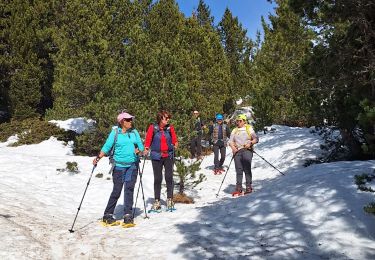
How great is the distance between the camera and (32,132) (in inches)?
896

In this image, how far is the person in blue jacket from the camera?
24.4 ft

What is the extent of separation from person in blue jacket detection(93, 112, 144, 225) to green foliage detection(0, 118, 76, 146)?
52.2 feet

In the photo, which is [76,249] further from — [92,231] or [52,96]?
[52,96]

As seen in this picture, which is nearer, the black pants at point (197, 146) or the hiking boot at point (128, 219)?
the hiking boot at point (128, 219)

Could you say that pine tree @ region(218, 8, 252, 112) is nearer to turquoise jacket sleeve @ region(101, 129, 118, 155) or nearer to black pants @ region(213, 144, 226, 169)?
black pants @ region(213, 144, 226, 169)

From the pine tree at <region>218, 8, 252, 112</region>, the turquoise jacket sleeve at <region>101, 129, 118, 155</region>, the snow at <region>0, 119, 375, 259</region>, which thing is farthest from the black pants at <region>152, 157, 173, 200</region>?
the pine tree at <region>218, 8, 252, 112</region>

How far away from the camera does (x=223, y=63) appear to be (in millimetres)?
27469

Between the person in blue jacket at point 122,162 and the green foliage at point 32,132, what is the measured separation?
15.9 meters

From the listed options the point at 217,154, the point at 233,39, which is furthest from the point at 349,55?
the point at 233,39

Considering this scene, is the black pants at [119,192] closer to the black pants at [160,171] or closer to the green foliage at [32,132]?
the black pants at [160,171]

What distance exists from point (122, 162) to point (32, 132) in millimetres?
17244

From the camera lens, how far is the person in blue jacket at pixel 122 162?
7.43 metres

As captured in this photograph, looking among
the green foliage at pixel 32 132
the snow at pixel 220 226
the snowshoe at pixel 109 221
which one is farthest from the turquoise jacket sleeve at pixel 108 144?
the green foliage at pixel 32 132

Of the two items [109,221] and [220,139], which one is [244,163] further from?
[220,139]
